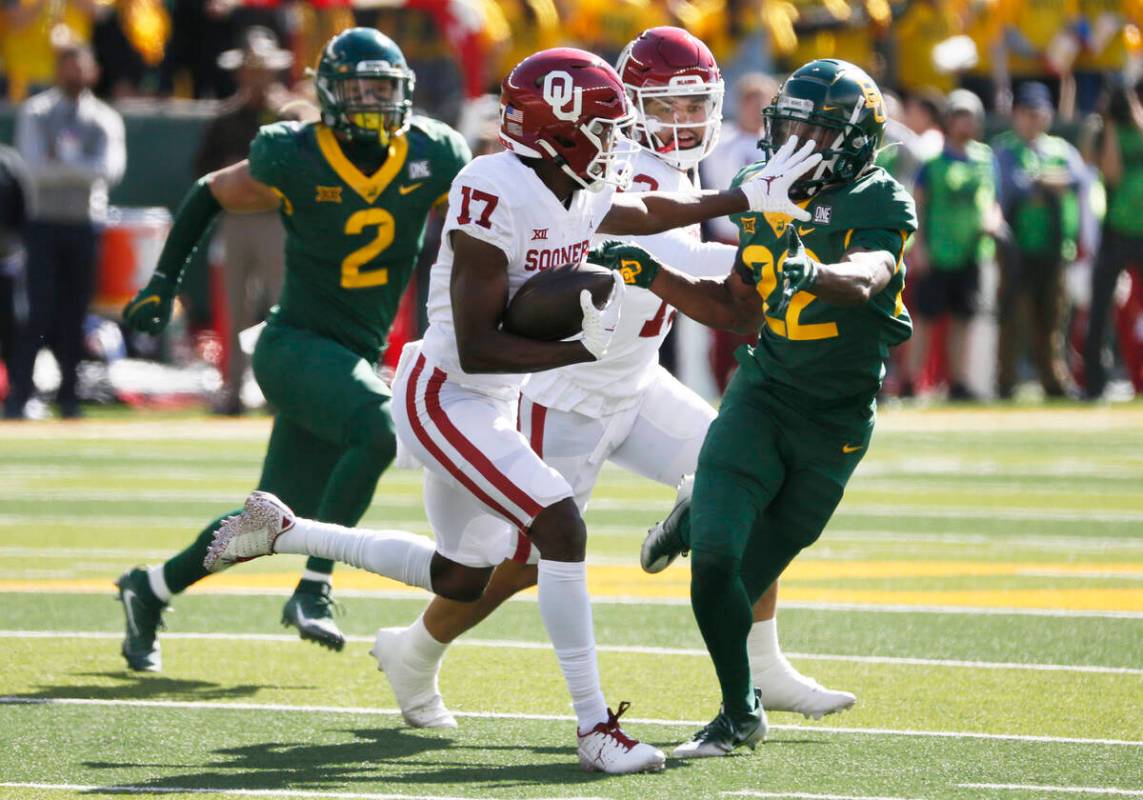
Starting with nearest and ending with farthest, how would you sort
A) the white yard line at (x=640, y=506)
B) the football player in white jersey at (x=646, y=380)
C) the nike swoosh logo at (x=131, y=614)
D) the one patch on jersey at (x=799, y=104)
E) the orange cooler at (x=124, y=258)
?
1. the one patch on jersey at (x=799, y=104)
2. the football player in white jersey at (x=646, y=380)
3. the nike swoosh logo at (x=131, y=614)
4. the white yard line at (x=640, y=506)
5. the orange cooler at (x=124, y=258)

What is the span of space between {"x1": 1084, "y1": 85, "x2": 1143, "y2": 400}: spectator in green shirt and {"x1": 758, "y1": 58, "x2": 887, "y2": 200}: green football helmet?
9.41 meters

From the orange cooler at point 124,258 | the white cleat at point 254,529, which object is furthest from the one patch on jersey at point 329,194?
the orange cooler at point 124,258

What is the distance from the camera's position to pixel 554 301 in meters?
4.93

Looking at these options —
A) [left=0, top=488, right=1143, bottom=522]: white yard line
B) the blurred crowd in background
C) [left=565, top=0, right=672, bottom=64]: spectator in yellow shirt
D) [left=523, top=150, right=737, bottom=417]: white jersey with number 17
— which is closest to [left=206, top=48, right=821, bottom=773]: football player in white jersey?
[left=523, top=150, right=737, bottom=417]: white jersey with number 17

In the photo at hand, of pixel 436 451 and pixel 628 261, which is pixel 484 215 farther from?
pixel 436 451

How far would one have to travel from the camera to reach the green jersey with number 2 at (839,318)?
521 cm

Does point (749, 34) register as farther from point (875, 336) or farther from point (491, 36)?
point (875, 336)

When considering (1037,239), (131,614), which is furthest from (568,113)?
(1037,239)

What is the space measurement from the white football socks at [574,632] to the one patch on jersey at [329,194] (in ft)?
6.42

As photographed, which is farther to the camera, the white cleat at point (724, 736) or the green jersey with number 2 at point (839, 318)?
the green jersey with number 2 at point (839, 318)

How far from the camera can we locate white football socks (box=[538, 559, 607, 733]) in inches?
196

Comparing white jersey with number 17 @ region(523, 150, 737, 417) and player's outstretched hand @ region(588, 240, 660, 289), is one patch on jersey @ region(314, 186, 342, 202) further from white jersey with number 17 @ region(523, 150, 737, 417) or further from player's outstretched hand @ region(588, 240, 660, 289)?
player's outstretched hand @ region(588, 240, 660, 289)

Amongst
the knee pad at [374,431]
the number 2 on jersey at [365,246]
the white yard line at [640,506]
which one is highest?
the number 2 on jersey at [365,246]

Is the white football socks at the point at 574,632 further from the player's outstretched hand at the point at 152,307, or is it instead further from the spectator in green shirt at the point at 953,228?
the spectator in green shirt at the point at 953,228
